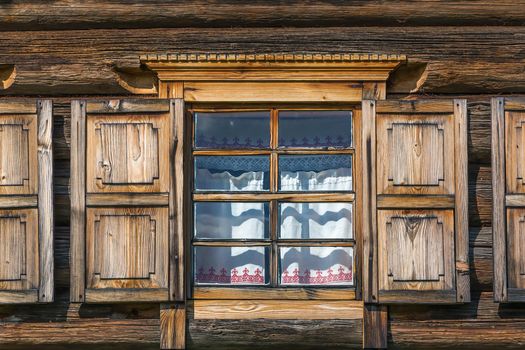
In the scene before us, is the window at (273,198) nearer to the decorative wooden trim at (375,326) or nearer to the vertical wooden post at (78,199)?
the decorative wooden trim at (375,326)

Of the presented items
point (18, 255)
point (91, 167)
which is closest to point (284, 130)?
point (91, 167)

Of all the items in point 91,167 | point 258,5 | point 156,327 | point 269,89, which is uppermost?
point 258,5

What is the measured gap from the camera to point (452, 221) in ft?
17.2

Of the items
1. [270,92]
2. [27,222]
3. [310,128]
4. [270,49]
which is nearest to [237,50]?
[270,49]

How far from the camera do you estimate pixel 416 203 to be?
206 inches

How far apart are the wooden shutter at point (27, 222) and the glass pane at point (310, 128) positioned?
1.15 meters

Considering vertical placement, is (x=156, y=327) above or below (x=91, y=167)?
below

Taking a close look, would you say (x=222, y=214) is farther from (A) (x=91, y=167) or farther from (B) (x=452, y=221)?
(B) (x=452, y=221)

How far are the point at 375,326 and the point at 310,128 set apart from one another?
1027 millimetres

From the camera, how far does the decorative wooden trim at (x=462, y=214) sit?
5.23 m

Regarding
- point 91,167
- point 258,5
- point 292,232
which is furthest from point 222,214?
point 258,5

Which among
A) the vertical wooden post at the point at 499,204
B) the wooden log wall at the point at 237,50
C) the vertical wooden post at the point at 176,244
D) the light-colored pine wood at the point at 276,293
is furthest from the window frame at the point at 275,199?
→ the vertical wooden post at the point at 499,204

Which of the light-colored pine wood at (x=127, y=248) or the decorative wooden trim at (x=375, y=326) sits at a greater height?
the light-colored pine wood at (x=127, y=248)

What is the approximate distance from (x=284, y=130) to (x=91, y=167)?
97 centimetres
